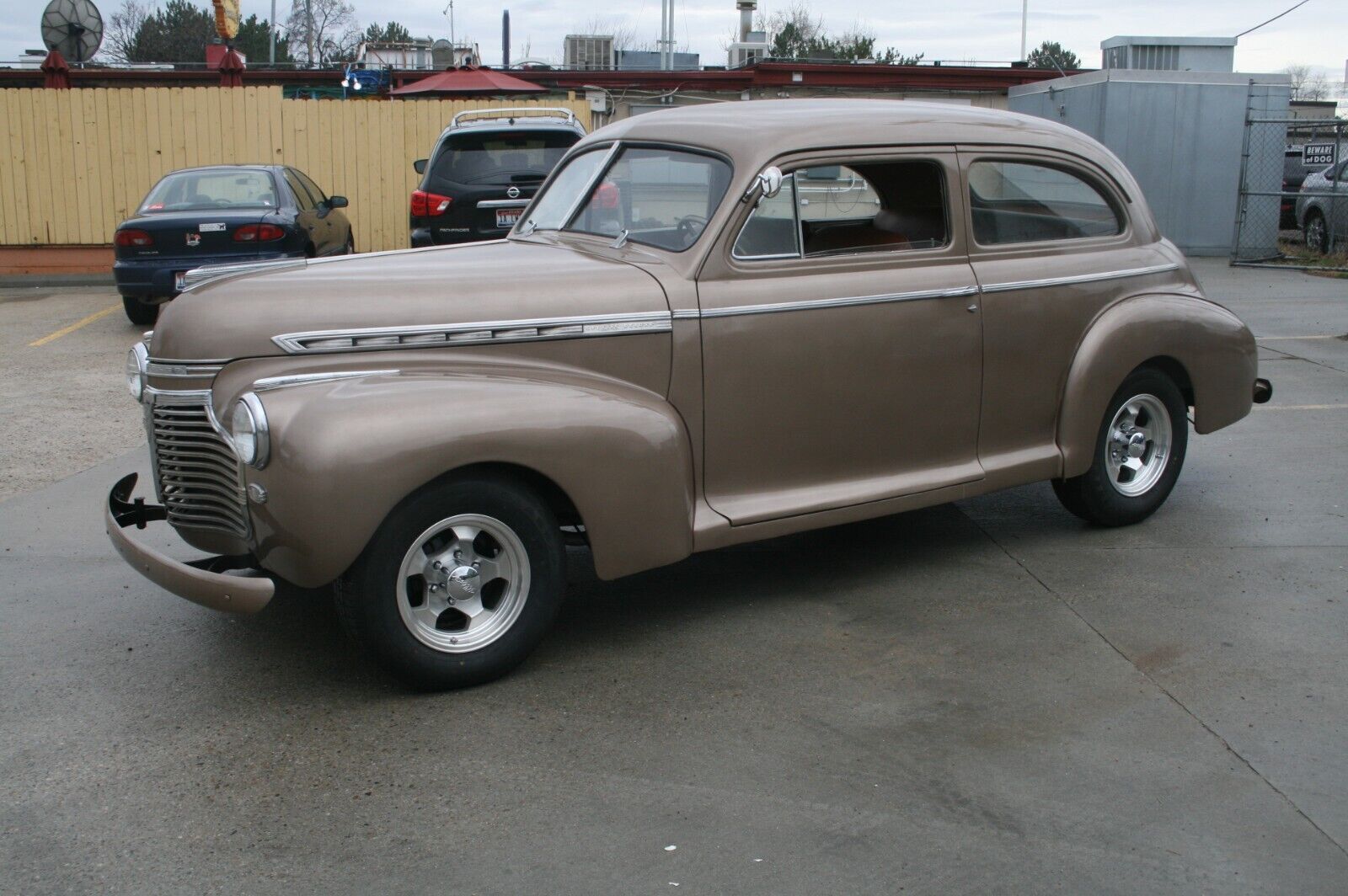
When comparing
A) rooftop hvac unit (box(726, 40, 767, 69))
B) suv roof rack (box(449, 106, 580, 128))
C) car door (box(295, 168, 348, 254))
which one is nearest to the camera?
suv roof rack (box(449, 106, 580, 128))

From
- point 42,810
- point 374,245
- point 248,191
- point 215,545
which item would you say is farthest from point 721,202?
point 374,245

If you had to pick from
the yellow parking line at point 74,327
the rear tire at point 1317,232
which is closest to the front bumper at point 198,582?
the yellow parking line at point 74,327

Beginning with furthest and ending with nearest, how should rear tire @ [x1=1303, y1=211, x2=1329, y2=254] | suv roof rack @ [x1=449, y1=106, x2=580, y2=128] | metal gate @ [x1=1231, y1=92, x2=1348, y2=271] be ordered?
rear tire @ [x1=1303, y1=211, x2=1329, y2=254] < metal gate @ [x1=1231, y1=92, x2=1348, y2=271] < suv roof rack @ [x1=449, y1=106, x2=580, y2=128]

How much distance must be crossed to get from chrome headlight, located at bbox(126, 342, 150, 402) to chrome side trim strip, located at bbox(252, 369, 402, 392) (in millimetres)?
652

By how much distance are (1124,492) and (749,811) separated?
3244mm

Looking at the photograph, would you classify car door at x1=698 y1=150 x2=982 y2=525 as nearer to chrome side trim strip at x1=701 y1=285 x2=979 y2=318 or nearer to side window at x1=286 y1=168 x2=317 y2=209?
chrome side trim strip at x1=701 y1=285 x2=979 y2=318

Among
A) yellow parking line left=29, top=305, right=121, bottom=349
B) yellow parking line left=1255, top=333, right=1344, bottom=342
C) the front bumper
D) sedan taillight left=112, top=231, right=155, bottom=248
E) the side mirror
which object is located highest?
the side mirror

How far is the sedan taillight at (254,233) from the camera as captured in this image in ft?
37.8

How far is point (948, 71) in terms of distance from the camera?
24375 mm

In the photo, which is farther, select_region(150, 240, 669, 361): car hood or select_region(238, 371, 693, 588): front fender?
select_region(150, 240, 669, 361): car hood

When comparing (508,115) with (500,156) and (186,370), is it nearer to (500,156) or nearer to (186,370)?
(500,156)

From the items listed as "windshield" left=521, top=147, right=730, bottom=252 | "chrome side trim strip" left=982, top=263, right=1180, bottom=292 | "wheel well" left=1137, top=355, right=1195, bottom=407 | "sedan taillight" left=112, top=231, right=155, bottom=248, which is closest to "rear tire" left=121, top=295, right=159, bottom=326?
"sedan taillight" left=112, top=231, right=155, bottom=248

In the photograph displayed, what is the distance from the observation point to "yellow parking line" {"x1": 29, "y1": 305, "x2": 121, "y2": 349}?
11719 millimetres

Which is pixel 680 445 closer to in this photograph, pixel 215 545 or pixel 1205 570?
pixel 215 545
